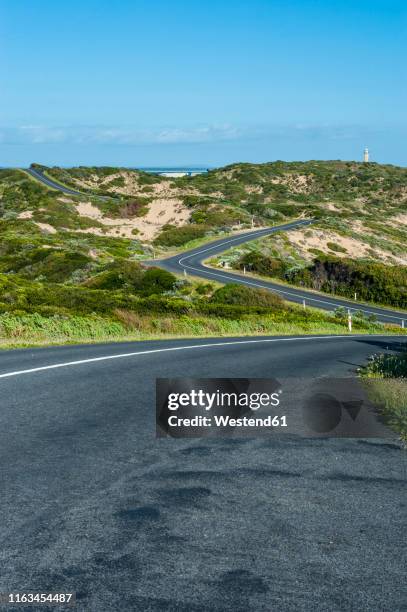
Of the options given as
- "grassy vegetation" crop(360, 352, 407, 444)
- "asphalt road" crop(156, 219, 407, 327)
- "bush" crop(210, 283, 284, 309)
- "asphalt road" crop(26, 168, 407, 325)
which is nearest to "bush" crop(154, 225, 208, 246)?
"asphalt road" crop(26, 168, 407, 325)

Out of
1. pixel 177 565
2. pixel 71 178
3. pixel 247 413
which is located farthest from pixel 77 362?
pixel 71 178

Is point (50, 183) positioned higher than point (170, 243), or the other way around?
point (50, 183)

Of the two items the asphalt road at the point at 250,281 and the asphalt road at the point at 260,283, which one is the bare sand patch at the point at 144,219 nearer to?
the asphalt road at the point at 250,281

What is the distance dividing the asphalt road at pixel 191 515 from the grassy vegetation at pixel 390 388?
2.15ft

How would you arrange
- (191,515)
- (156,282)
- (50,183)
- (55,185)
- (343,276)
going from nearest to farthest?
(191,515) → (156,282) → (343,276) → (55,185) → (50,183)

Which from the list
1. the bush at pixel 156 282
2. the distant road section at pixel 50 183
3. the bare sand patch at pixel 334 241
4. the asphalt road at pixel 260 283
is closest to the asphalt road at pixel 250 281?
the asphalt road at pixel 260 283

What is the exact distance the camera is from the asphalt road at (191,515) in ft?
12.2

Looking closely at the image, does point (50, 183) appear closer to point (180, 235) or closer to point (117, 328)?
point (180, 235)

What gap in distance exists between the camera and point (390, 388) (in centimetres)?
982

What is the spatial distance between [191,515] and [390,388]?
5824mm

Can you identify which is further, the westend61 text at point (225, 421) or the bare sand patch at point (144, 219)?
the bare sand patch at point (144, 219)

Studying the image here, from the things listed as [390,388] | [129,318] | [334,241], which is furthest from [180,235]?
[390,388]

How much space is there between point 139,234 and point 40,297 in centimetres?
7048

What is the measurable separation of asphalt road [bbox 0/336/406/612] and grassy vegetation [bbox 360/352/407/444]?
0.66 meters
